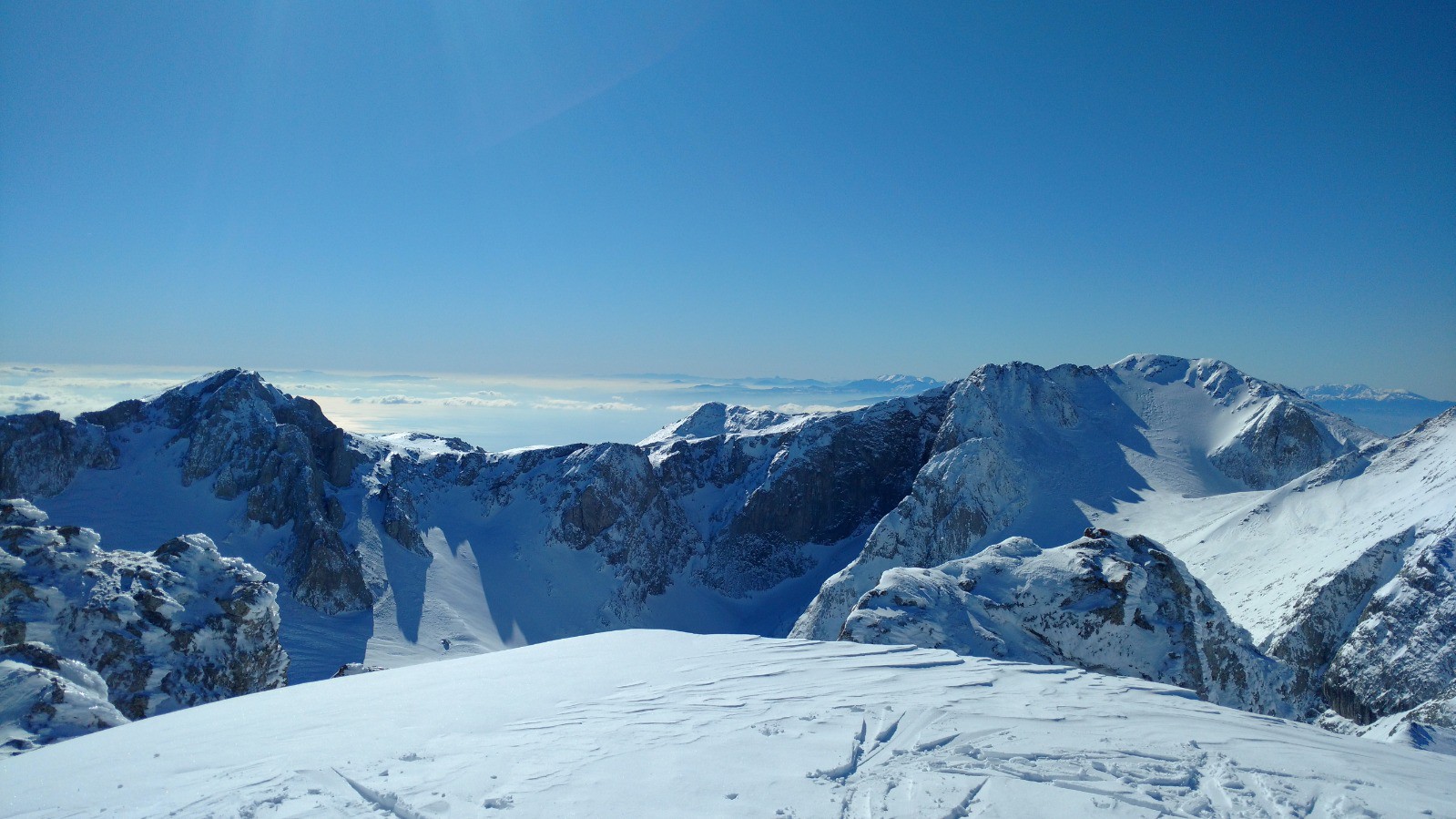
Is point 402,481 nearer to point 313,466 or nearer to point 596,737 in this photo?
point 313,466

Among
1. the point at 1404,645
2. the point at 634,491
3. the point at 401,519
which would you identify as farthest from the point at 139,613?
the point at 1404,645

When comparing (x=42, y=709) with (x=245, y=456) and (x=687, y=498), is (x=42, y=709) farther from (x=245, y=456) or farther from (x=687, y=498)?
(x=687, y=498)

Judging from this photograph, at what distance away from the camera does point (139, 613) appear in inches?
1198

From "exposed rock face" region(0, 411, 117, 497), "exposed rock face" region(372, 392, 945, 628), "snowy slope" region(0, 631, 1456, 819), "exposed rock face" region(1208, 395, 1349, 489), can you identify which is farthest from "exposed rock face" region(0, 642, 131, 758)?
"exposed rock face" region(1208, 395, 1349, 489)

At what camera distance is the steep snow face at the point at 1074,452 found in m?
68.7

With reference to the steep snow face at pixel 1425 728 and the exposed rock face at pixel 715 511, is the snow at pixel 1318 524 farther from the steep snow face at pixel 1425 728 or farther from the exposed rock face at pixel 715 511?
the exposed rock face at pixel 715 511

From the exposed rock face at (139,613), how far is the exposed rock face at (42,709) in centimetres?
1198

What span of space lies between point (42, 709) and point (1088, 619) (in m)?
32.4

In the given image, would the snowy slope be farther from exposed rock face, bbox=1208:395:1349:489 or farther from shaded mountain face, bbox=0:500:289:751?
exposed rock face, bbox=1208:395:1349:489

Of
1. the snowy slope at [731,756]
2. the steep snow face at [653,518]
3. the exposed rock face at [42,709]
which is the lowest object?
the steep snow face at [653,518]

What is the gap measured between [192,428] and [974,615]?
83.4 m

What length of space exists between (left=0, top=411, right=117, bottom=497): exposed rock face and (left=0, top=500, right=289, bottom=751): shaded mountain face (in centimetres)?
4331

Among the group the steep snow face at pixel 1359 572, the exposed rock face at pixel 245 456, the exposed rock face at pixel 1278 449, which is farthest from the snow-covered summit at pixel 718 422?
the steep snow face at pixel 1359 572

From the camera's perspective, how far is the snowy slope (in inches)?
352
